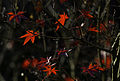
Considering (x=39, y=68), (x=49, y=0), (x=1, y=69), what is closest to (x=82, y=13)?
(x=49, y=0)

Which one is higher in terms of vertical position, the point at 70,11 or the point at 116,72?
the point at 70,11

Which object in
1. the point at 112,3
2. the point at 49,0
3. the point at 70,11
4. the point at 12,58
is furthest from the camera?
the point at 12,58

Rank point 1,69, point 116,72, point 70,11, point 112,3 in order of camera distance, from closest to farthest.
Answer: point 116,72 < point 70,11 < point 112,3 < point 1,69

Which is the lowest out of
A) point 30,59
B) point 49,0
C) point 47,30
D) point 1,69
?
point 1,69

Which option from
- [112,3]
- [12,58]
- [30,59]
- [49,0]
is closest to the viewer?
[49,0]

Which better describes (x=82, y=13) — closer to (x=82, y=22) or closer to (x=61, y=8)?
(x=82, y=22)

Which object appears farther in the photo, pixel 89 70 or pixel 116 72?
pixel 89 70

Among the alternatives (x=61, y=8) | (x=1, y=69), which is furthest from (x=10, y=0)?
(x=1, y=69)

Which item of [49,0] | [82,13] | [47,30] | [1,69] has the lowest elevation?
[1,69]

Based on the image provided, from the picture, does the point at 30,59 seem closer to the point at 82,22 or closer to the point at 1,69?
the point at 82,22
